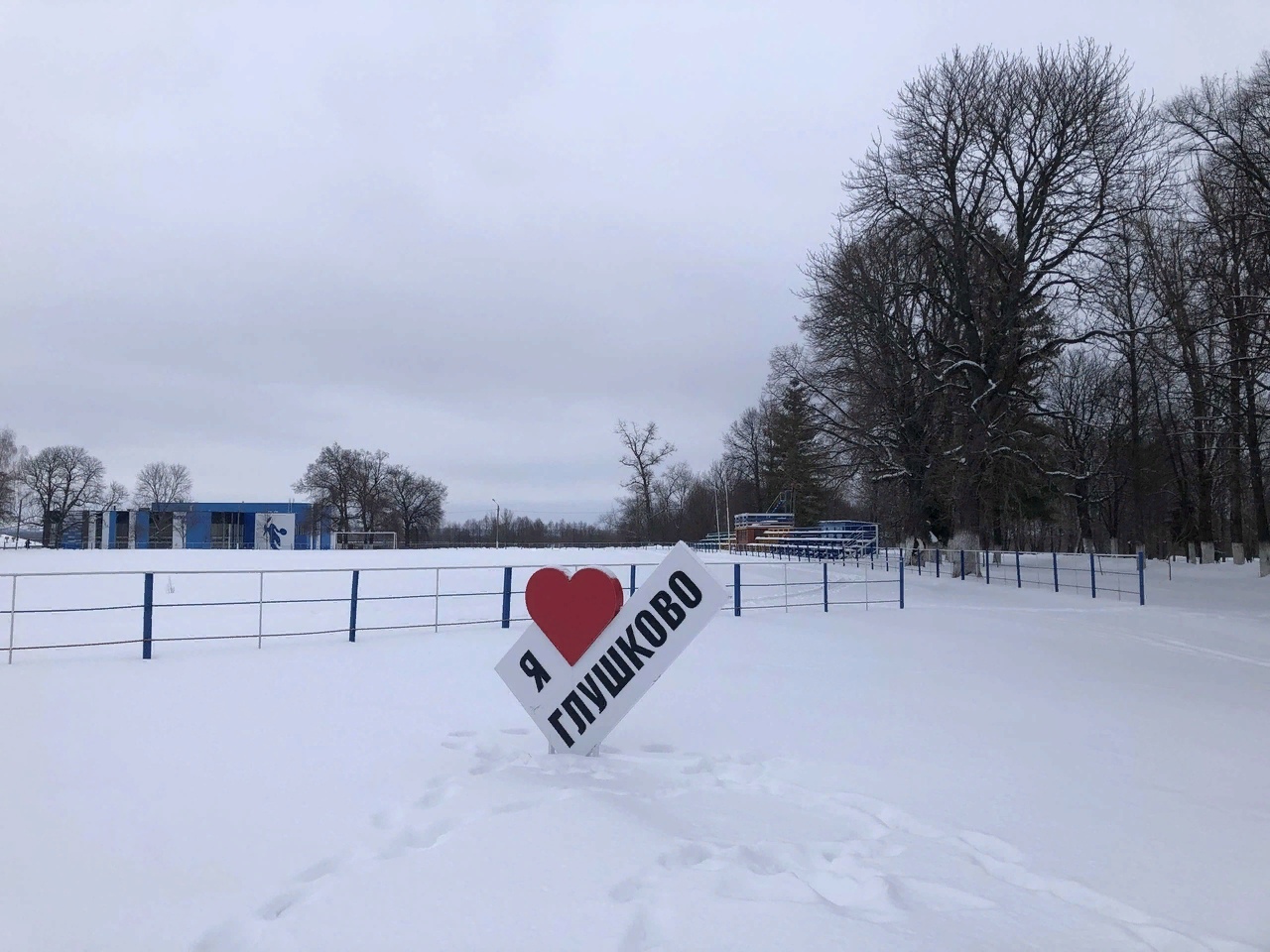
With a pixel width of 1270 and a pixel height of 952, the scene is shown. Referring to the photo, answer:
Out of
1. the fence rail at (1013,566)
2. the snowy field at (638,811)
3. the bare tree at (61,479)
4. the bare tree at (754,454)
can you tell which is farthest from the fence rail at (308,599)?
the bare tree at (61,479)

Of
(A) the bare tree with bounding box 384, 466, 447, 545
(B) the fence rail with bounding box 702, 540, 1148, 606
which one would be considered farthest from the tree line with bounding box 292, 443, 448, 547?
(B) the fence rail with bounding box 702, 540, 1148, 606

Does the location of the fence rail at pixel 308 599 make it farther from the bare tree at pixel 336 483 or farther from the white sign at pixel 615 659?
the bare tree at pixel 336 483

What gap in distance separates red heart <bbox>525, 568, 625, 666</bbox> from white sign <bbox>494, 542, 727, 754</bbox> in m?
0.06

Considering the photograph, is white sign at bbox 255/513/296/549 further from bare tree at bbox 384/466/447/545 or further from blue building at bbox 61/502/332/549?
bare tree at bbox 384/466/447/545

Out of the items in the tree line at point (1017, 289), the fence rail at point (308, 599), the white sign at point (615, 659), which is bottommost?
the fence rail at point (308, 599)

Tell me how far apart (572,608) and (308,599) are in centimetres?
1179

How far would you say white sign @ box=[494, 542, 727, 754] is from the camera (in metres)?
5.75

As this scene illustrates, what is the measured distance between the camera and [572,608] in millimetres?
5949

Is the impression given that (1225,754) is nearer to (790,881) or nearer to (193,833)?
(790,881)

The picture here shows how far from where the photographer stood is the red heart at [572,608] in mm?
5938

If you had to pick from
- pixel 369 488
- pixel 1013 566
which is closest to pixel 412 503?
pixel 369 488

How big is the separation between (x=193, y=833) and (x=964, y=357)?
88.8ft

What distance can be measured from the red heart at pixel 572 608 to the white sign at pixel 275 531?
65.3 metres

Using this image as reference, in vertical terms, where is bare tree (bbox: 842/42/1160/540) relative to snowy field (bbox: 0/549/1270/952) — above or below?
above
